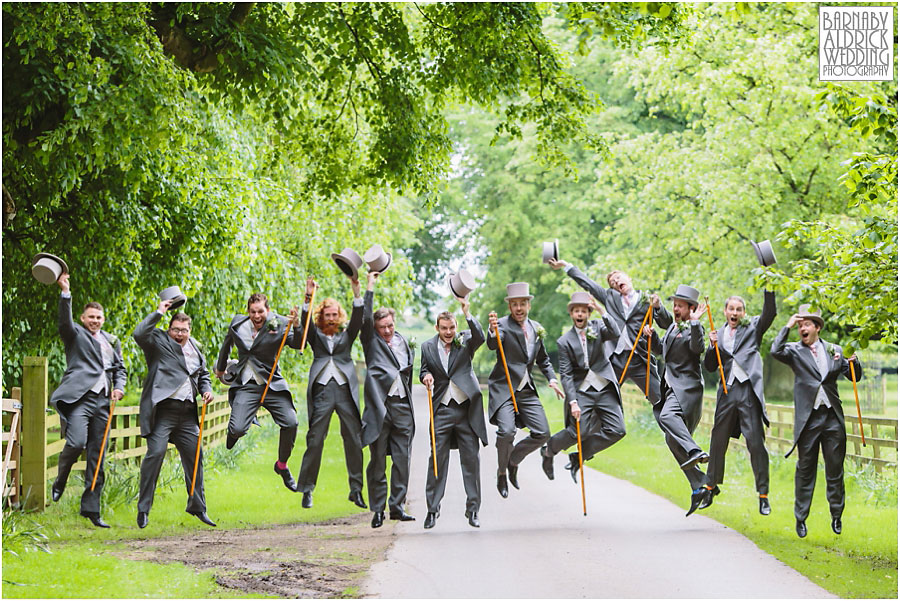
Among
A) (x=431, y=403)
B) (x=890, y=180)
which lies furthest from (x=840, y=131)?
(x=431, y=403)

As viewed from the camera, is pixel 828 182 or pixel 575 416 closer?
pixel 575 416

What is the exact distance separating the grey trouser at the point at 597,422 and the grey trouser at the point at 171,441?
3.28 meters

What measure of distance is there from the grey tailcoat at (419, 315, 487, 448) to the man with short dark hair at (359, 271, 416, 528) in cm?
24

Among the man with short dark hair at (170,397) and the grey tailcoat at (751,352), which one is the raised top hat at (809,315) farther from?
the man with short dark hair at (170,397)

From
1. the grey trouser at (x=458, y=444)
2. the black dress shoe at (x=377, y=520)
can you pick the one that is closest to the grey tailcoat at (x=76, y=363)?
the black dress shoe at (x=377, y=520)

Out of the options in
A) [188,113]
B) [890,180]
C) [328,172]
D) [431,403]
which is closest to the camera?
[890,180]

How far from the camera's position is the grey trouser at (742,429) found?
938 centimetres

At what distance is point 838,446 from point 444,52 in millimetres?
6709

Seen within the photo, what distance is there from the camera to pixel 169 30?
11.5m

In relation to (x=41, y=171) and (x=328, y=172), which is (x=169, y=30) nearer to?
(x=41, y=171)

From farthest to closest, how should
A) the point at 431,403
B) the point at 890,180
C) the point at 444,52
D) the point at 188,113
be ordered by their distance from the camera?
the point at 444,52 < the point at 188,113 < the point at 431,403 < the point at 890,180

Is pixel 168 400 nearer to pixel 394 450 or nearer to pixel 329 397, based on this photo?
pixel 329 397

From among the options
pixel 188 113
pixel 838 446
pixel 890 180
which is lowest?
pixel 838 446

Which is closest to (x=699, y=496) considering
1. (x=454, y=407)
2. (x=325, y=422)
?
(x=454, y=407)
